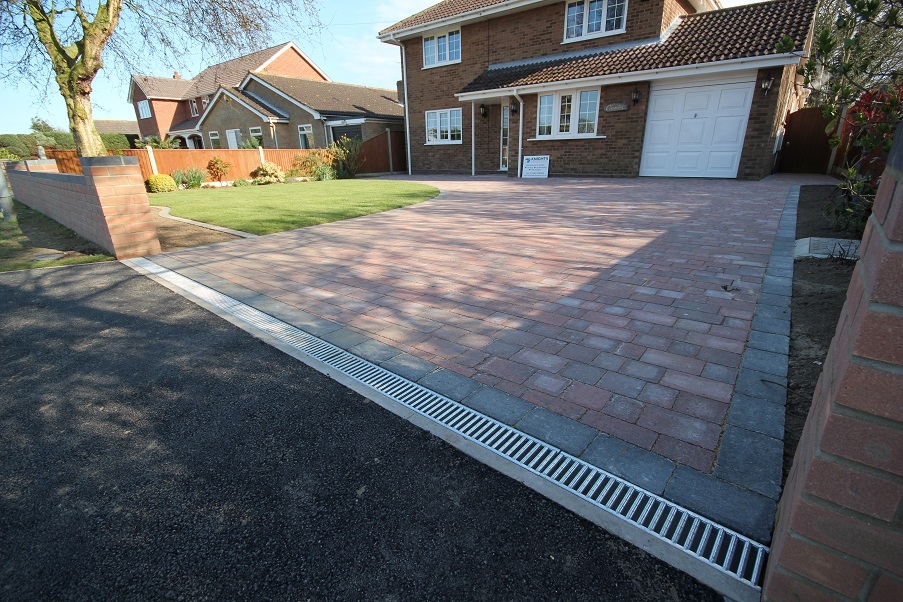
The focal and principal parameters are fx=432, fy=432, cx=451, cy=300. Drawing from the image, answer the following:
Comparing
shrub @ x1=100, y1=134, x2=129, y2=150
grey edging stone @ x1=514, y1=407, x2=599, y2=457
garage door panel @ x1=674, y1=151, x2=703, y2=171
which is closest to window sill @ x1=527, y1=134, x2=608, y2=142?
garage door panel @ x1=674, y1=151, x2=703, y2=171

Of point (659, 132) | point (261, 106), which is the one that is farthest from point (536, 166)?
point (261, 106)

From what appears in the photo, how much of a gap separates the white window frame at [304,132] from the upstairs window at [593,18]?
50.6 ft

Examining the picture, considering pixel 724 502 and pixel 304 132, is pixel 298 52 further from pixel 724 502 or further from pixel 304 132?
pixel 724 502

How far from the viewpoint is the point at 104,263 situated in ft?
18.7

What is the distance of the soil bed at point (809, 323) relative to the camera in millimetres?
2285

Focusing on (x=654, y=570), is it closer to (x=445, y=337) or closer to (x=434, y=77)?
(x=445, y=337)

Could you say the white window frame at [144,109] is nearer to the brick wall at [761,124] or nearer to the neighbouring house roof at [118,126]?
the neighbouring house roof at [118,126]

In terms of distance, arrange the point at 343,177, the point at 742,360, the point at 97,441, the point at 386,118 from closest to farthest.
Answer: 1. the point at 97,441
2. the point at 742,360
3. the point at 343,177
4. the point at 386,118

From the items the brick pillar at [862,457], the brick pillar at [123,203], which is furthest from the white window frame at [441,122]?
the brick pillar at [862,457]

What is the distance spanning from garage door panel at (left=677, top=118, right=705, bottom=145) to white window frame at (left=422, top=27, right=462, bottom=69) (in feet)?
32.9

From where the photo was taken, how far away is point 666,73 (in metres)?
12.4

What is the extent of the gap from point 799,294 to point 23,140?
4921 centimetres

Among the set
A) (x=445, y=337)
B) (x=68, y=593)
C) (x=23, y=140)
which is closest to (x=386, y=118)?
(x=445, y=337)

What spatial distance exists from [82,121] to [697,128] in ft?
47.9
